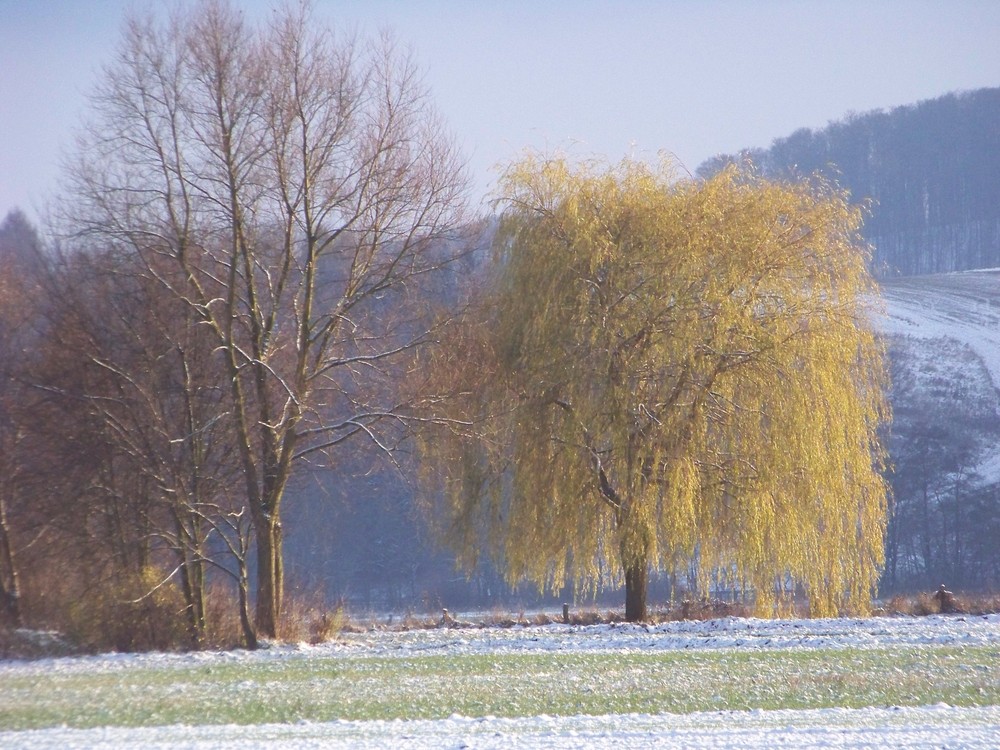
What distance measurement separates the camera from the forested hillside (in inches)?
3009

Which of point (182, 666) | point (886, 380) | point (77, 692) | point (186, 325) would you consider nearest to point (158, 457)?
point (186, 325)

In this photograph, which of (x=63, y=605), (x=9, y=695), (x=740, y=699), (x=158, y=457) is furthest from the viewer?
(x=158, y=457)

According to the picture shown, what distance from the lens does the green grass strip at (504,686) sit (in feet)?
29.2

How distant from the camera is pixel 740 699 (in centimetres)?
922

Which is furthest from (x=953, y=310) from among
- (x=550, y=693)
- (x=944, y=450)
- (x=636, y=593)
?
(x=550, y=693)

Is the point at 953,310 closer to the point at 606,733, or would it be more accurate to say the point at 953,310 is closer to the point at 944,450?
the point at 944,450

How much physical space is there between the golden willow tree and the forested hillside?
62.7 m

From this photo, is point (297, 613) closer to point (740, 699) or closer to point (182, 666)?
point (182, 666)

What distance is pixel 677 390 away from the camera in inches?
716

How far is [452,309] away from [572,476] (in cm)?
430

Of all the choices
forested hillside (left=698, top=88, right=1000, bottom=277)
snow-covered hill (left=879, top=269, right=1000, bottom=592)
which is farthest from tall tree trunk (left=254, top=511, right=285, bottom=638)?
forested hillside (left=698, top=88, right=1000, bottom=277)

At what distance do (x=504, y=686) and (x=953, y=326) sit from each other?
47.3 m

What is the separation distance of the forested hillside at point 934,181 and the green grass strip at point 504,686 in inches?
2809

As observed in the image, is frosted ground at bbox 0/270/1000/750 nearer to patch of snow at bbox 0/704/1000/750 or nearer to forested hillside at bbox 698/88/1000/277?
patch of snow at bbox 0/704/1000/750
